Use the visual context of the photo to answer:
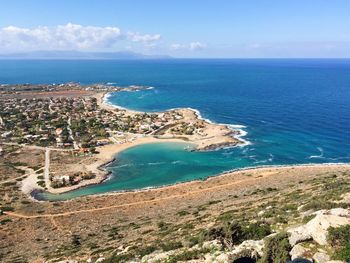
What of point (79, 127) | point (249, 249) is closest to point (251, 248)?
point (249, 249)

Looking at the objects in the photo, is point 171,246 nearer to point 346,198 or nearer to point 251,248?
point 251,248

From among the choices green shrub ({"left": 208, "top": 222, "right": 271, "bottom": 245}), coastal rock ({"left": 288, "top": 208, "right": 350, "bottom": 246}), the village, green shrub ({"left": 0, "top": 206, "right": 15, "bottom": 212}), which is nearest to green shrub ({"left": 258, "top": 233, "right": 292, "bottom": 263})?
coastal rock ({"left": 288, "top": 208, "right": 350, "bottom": 246})

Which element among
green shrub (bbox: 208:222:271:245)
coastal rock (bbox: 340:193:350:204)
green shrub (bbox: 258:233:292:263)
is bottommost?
green shrub (bbox: 208:222:271:245)

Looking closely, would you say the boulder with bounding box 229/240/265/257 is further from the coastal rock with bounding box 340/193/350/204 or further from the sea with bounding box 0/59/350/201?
the sea with bounding box 0/59/350/201

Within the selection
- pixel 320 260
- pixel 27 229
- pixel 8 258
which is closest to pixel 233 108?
pixel 27 229

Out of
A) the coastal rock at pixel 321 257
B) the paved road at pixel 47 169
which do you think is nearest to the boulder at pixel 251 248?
the coastal rock at pixel 321 257

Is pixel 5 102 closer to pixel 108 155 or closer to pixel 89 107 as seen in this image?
pixel 89 107
